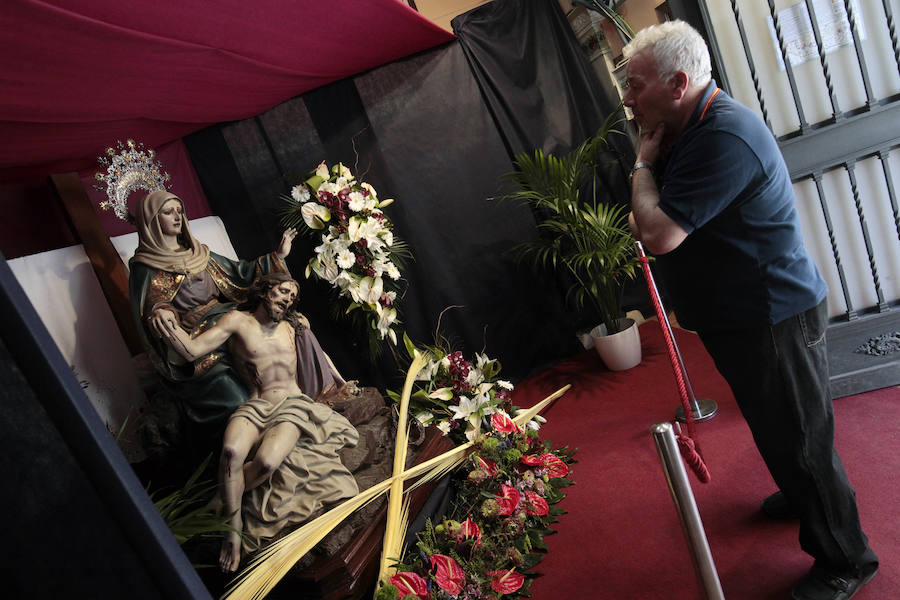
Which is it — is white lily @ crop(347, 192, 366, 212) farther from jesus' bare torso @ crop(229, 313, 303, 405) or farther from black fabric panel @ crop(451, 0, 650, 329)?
black fabric panel @ crop(451, 0, 650, 329)

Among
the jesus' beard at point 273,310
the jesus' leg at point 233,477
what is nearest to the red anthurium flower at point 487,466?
the jesus' leg at point 233,477

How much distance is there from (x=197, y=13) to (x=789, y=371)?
2.45m

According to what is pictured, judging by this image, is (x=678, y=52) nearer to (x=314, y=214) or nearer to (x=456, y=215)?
(x=314, y=214)

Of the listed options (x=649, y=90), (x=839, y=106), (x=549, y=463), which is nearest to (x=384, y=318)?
(x=549, y=463)

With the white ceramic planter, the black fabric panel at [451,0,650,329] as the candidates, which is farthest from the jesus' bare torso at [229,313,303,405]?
the black fabric panel at [451,0,650,329]

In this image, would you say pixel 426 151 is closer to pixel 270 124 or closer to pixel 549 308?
pixel 270 124

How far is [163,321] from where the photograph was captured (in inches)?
98.3

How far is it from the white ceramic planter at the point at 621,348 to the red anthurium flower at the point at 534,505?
199cm

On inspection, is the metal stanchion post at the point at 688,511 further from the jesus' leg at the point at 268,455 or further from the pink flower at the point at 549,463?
the jesus' leg at the point at 268,455

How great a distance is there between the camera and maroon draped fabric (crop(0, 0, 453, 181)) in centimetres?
199

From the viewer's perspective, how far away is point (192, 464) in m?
2.89

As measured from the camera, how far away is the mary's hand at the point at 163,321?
2494mm

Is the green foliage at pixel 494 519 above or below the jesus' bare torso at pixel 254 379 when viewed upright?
below

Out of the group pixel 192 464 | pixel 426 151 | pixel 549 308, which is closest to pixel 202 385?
pixel 192 464
